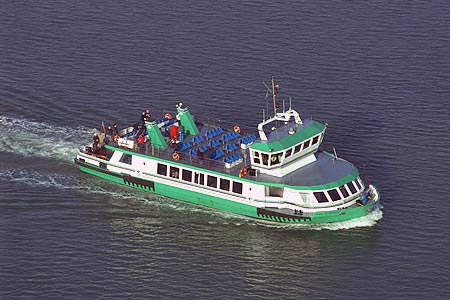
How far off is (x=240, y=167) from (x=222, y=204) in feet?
14.1

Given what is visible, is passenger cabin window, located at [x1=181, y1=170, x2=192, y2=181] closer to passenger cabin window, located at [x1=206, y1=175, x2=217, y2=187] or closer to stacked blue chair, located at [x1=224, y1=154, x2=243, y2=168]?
passenger cabin window, located at [x1=206, y1=175, x2=217, y2=187]

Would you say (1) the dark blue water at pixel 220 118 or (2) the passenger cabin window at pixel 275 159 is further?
(2) the passenger cabin window at pixel 275 159

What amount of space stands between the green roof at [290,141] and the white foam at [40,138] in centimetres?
2495

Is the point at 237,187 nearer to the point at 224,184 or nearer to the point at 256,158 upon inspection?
the point at 224,184

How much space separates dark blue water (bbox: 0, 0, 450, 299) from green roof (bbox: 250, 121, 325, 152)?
7.70m

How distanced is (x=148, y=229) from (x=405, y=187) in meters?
27.8

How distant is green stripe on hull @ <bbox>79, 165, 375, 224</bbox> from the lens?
114562 mm


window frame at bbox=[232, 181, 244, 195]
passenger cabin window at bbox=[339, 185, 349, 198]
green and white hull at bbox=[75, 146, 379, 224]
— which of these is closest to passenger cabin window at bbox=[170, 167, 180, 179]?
green and white hull at bbox=[75, 146, 379, 224]

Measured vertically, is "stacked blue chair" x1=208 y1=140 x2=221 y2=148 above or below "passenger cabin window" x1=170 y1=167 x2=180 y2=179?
above

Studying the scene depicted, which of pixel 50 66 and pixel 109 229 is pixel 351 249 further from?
pixel 50 66

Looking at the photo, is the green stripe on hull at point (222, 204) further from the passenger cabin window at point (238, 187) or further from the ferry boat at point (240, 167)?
the passenger cabin window at point (238, 187)

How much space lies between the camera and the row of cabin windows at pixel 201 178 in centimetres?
11788

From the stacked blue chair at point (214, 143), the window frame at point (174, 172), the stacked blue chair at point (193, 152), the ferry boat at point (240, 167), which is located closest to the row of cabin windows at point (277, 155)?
the ferry boat at point (240, 167)

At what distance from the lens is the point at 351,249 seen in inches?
4368
